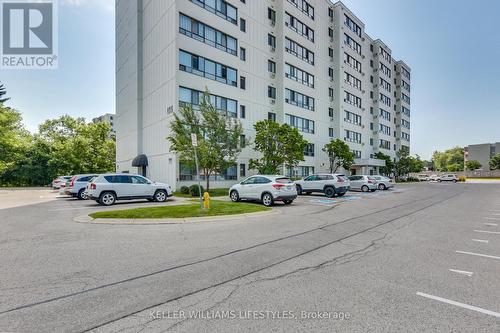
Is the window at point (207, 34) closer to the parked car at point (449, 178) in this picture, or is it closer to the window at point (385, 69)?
the window at point (385, 69)

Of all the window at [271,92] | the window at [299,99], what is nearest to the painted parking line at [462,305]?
the window at [271,92]

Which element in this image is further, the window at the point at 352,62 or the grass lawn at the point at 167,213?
the window at the point at 352,62

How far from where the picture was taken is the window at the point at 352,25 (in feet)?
152

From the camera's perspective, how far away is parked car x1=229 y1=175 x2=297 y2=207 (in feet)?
48.3

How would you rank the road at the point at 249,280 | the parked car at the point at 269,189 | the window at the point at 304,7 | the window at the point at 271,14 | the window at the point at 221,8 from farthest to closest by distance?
the window at the point at 304,7 → the window at the point at 271,14 → the window at the point at 221,8 → the parked car at the point at 269,189 → the road at the point at 249,280

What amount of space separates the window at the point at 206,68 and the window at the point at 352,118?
24.9m

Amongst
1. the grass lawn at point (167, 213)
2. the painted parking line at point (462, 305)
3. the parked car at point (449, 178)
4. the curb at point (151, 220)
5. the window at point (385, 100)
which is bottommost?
the parked car at point (449, 178)

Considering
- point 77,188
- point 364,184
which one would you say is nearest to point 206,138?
point 77,188

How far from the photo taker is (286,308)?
3.60 meters

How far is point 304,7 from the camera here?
37.5 meters

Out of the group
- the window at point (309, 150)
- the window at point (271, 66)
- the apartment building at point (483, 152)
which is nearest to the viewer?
the window at point (271, 66)

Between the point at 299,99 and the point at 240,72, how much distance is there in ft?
35.2

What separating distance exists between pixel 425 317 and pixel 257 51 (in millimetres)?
31118

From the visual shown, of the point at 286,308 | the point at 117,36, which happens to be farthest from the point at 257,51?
the point at 286,308
